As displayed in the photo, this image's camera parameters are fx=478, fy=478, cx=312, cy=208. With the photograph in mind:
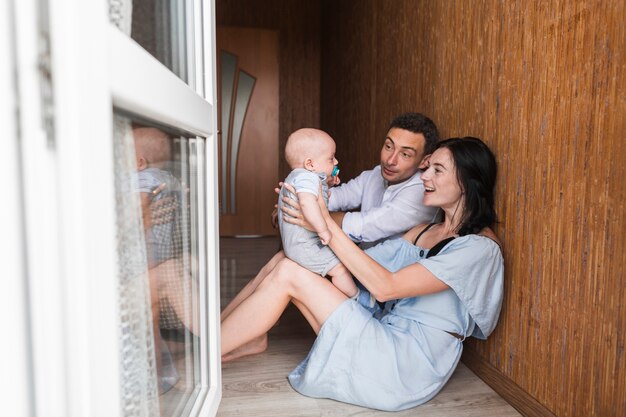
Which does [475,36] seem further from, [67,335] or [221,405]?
[67,335]

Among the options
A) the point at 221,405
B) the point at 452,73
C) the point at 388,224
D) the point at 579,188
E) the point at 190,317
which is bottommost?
the point at 221,405

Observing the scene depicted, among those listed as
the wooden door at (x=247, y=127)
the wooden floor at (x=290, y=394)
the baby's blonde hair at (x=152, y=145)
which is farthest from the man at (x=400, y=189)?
the wooden door at (x=247, y=127)

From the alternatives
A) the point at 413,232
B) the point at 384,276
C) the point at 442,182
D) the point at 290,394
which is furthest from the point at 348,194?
the point at 290,394

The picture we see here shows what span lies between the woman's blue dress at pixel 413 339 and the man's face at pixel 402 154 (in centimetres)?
57

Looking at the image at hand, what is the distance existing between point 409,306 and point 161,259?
0.93 meters

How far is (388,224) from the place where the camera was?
6.17 ft

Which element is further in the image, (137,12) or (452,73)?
(452,73)

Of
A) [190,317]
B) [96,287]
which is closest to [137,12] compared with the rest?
[96,287]

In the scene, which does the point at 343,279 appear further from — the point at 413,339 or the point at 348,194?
the point at 348,194

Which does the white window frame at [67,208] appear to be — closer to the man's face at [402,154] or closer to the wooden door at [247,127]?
the man's face at [402,154]

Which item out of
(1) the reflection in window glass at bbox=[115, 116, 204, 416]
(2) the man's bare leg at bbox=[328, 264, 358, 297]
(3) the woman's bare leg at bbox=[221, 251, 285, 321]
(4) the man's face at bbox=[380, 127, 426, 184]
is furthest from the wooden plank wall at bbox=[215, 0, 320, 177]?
(1) the reflection in window glass at bbox=[115, 116, 204, 416]

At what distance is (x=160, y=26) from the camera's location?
0.85 m

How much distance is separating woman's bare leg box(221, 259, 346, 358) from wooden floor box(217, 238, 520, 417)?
157 millimetres

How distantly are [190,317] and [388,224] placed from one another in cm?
95
